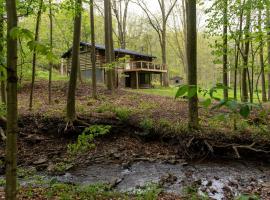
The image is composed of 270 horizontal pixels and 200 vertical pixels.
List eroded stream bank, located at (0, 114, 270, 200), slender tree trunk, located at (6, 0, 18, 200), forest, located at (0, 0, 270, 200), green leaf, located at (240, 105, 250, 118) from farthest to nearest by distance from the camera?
eroded stream bank, located at (0, 114, 270, 200), forest, located at (0, 0, 270, 200), slender tree trunk, located at (6, 0, 18, 200), green leaf, located at (240, 105, 250, 118)

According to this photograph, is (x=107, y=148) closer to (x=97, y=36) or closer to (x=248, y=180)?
(x=248, y=180)

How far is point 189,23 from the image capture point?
895 centimetres

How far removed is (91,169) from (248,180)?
183 inches

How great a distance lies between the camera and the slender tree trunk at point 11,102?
187 centimetres

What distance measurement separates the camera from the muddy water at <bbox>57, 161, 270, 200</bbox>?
6.60 meters

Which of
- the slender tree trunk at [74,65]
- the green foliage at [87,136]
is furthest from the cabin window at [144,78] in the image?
the green foliage at [87,136]

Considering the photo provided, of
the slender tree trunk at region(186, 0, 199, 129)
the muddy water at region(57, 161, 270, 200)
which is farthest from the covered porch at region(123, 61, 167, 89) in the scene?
the muddy water at region(57, 161, 270, 200)

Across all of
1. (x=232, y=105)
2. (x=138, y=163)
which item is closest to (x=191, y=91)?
(x=232, y=105)

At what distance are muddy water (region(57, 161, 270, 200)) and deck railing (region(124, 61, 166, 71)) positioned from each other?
19.5 meters

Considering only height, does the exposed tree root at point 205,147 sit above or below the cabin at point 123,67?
below

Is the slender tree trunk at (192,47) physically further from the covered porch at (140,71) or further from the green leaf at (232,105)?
the covered porch at (140,71)

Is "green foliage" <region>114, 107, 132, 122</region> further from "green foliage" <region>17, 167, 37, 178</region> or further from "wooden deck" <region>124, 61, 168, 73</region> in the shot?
"wooden deck" <region>124, 61, 168, 73</region>

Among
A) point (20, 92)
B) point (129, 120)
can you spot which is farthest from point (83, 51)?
point (129, 120)

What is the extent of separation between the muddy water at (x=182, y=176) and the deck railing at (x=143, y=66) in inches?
767
